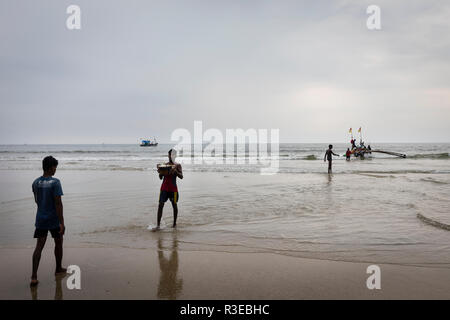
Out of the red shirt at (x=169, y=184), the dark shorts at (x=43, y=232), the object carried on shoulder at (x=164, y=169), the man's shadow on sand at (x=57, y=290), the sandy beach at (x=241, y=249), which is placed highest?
the object carried on shoulder at (x=164, y=169)

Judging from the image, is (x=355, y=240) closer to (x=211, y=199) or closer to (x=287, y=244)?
(x=287, y=244)

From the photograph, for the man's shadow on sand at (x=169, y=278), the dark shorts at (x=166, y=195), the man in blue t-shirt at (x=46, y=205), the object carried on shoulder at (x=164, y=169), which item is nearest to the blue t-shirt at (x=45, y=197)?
the man in blue t-shirt at (x=46, y=205)

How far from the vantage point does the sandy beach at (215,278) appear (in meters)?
3.85

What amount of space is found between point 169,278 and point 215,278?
0.66 metres

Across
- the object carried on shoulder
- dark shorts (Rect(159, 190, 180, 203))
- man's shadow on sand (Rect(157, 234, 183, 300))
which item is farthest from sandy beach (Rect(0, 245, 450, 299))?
the object carried on shoulder

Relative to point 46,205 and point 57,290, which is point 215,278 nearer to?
point 57,290

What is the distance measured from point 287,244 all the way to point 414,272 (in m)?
2.15

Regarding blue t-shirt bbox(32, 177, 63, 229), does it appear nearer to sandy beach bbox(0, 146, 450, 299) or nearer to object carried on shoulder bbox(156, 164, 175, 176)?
sandy beach bbox(0, 146, 450, 299)

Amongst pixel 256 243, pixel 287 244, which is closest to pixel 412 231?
pixel 287 244

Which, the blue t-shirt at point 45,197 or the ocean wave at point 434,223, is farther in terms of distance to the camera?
the ocean wave at point 434,223

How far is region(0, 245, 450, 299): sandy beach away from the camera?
3848mm

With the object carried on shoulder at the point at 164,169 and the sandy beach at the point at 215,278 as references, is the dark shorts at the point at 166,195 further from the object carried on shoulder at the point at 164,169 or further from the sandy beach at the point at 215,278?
the sandy beach at the point at 215,278

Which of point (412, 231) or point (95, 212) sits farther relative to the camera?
point (95, 212)

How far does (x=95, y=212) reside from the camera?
9234mm
